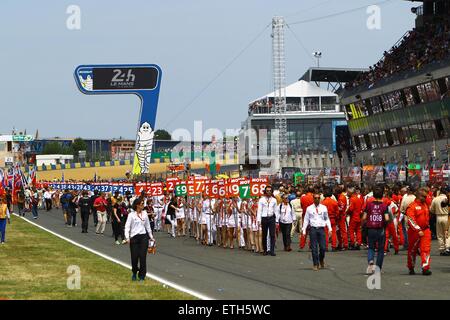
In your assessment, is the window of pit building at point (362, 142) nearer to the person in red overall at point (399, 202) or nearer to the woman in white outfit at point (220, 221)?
the woman in white outfit at point (220, 221)

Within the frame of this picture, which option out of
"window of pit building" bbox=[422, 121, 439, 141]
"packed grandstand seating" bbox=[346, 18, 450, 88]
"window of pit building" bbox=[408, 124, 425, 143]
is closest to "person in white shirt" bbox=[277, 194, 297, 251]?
"packed grandstand seating" bbox=[346, 18, 450, 88]

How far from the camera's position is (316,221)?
21625mm

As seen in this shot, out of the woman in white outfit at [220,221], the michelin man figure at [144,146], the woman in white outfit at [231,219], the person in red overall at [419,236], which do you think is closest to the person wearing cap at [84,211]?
the woman in white outfit at [220,221]

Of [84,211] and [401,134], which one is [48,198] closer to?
[401,134]

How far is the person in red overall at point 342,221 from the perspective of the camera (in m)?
26.9

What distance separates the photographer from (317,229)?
2152 cm

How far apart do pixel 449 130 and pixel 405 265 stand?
33.8 m

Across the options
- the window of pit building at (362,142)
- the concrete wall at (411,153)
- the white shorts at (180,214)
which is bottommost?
the white shorts at (180,214)

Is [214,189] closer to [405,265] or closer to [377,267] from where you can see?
[405,265]

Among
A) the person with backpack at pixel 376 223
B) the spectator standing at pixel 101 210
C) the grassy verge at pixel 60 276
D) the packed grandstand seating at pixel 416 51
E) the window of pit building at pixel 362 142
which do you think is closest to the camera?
the grassy verge at pixel 60 276

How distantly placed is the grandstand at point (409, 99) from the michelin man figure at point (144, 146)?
48.8 ft

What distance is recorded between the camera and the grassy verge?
1611 cm

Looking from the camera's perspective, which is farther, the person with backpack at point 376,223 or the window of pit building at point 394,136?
the window of pit building at point 394,136

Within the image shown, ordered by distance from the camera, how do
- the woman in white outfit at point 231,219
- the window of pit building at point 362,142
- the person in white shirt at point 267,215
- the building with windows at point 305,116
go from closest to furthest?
1. the person in white shirt at point 267,215
2. the woman in white outfit at point 231,219
3. the window of pit building at point 362,142
4. the building with windows at point 305,116
